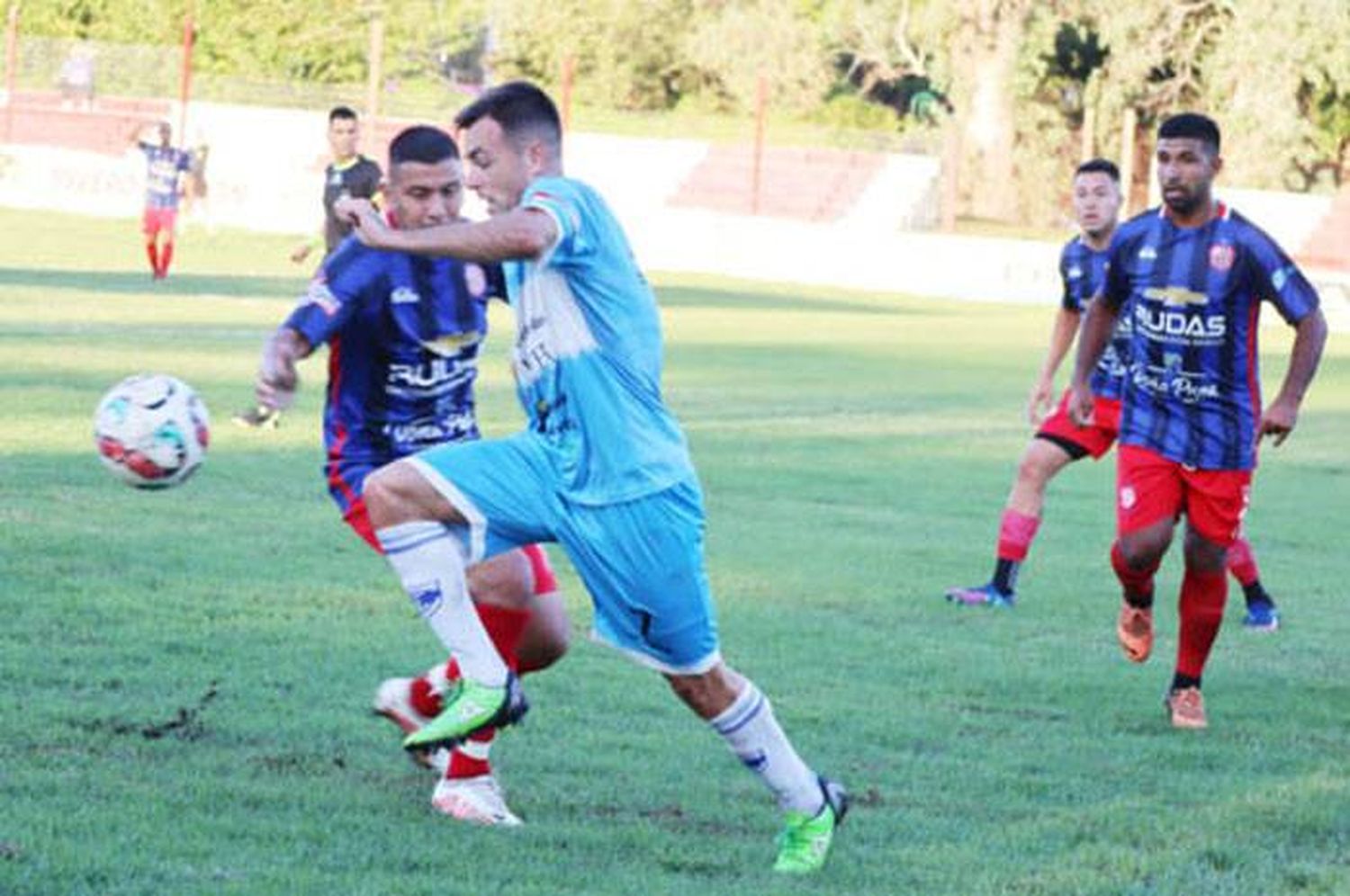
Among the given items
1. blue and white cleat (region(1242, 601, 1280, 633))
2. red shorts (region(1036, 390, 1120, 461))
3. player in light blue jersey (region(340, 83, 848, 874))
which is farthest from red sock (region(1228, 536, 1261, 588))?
player in light blue jersey (region(340, 83, 848, 874))

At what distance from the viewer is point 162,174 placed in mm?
31500

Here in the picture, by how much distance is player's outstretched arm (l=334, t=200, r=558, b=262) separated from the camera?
231 inches

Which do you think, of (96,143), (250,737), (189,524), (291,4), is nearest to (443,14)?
(291,4)

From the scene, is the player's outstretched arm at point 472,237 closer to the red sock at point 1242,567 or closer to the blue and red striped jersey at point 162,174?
the red sock at point 1242,567

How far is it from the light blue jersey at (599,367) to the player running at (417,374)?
73cm

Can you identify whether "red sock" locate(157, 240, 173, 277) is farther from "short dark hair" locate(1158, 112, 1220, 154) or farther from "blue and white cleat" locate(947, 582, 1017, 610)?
"short dark hair" locate(1158, 112, 1220, 154)

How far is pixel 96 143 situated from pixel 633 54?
17.7 metres

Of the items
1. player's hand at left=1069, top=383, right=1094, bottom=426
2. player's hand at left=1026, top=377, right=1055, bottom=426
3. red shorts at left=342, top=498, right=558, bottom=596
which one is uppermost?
player's hand at left=1069, top=383, right=1094, bottom=426

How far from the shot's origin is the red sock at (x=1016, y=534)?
11820 millimetres

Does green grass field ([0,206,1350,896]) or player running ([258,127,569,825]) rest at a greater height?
player running ([258,127,569,825])

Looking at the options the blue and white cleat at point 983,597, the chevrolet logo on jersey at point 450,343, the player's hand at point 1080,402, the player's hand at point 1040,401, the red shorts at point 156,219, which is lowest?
the red shorts at point 156,219

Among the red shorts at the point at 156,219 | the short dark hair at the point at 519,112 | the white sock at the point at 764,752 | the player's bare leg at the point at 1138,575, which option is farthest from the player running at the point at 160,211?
the white sock at the point at 764,752

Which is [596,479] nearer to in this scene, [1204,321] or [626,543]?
[626,543]

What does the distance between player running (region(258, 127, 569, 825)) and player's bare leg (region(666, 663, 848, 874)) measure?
68cm
